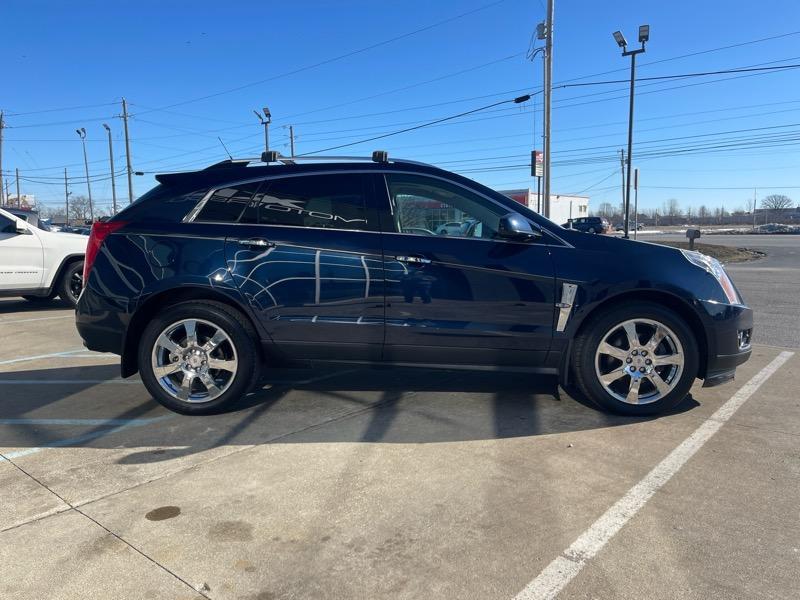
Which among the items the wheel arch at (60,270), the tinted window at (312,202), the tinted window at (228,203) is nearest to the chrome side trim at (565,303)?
the tinted window at (312,202)

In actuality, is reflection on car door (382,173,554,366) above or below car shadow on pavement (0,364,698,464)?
above

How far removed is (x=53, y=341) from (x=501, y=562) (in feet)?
21.7

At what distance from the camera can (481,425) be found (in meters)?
4.02

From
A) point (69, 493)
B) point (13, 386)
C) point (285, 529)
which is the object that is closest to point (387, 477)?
point (285, 529)

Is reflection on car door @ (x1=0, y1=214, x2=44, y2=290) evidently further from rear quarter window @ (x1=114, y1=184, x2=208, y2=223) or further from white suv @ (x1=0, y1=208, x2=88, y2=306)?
rear quarter window @ (x1=114, y1=184, x2=208, y2=223)

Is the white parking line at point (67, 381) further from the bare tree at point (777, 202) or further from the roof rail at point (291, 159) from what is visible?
the bare tree at point (777, 202)

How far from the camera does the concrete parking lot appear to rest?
2.35 m

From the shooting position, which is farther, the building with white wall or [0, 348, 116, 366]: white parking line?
the building with white wall

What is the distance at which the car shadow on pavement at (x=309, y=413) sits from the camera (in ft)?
12.6

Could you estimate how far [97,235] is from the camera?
4262 millimetres

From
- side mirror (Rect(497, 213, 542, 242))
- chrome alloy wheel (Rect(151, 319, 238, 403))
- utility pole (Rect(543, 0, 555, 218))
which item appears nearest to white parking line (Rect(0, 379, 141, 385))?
chrome alloy wheel (Rect(151, 319, 238, 403))

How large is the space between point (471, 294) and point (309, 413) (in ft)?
4.90

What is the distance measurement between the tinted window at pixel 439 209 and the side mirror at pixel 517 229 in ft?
0.47

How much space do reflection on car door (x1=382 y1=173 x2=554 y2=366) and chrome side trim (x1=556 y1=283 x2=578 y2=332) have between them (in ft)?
0.20
